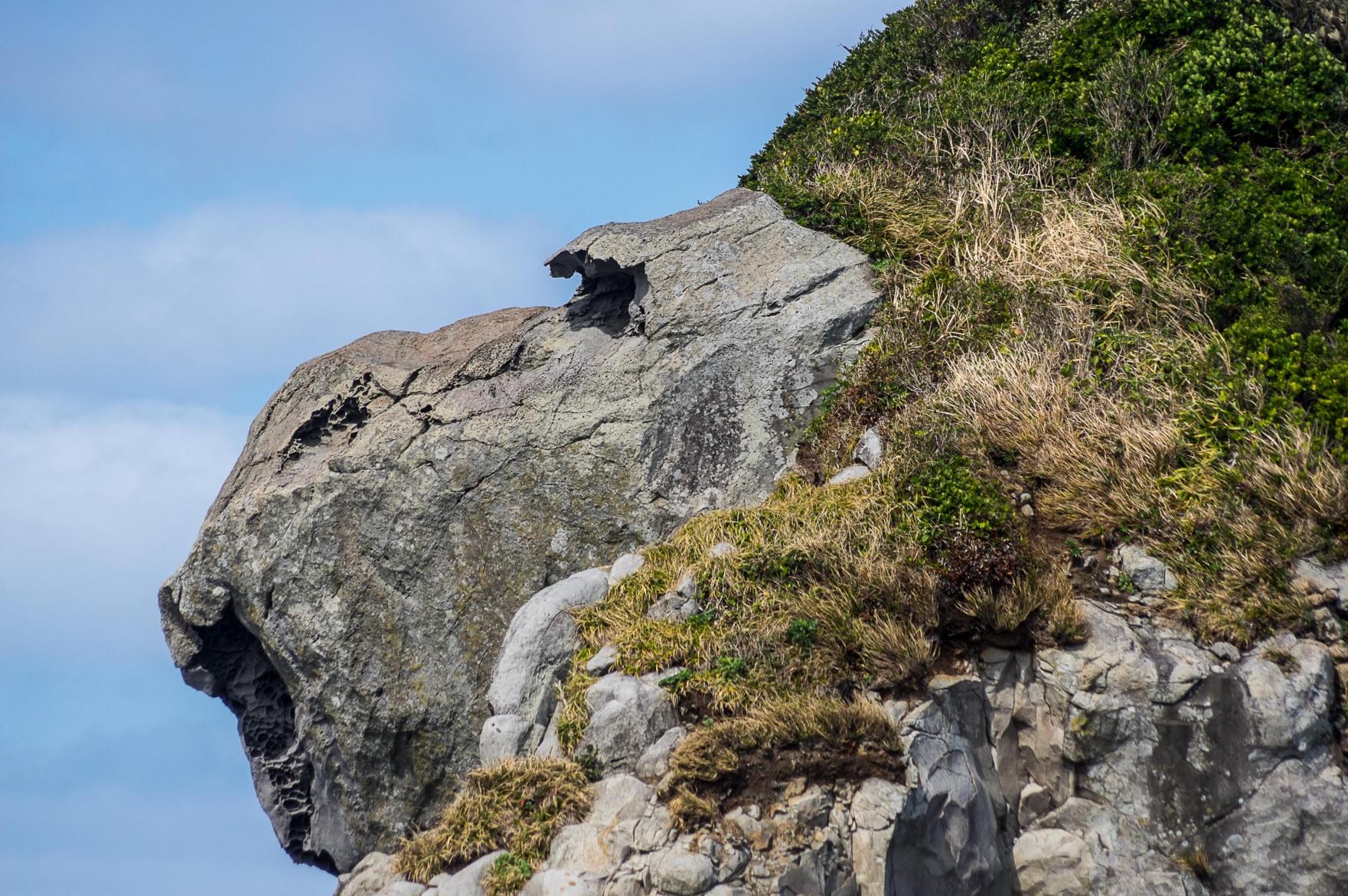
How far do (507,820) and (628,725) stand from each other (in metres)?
1.08

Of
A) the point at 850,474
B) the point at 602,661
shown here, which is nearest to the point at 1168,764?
the point at 850,474

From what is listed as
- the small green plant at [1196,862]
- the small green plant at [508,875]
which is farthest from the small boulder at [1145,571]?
the small green plant at [508,875]

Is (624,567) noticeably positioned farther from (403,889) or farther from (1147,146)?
(1147,146)

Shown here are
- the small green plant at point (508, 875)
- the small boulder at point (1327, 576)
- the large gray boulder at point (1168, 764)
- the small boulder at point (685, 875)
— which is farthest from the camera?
the small boulder at point (1327, 576)

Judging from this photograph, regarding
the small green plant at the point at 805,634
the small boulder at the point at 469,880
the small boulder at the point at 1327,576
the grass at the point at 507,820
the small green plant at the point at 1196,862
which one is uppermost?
the small green plant at the point at 805,634

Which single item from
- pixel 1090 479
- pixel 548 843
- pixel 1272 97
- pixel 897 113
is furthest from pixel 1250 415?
pixel 897 113

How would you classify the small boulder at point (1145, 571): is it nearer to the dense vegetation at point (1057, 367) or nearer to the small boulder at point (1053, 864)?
the dense vegetation at point (1057, 367)

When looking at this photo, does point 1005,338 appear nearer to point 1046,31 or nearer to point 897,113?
point 897,113

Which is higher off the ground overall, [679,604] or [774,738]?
[679,604]

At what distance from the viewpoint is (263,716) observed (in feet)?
36.2

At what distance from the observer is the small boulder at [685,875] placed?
22.0ft

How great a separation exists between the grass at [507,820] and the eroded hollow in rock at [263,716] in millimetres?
2885

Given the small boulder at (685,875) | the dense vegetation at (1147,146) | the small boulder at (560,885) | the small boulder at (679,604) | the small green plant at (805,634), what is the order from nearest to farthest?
the small boulder at (685,875) < the small boulder at (560,885) < the small green plant at (805,634) < the small boulder at (679,604) < the dense vegetation at (1147,146)

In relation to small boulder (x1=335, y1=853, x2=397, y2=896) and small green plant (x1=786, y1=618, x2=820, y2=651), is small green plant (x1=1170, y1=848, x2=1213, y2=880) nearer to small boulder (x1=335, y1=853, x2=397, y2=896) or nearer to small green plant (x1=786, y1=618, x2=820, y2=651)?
small green plant (x1=786, y1=618, x2=820, y2=651)
